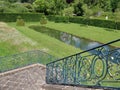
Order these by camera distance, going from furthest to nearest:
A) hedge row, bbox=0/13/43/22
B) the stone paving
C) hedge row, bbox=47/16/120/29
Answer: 1. hedge row, bbox=0/13/43/22
2. hedge row, bbox=47/16/120/29
3. the stone paving

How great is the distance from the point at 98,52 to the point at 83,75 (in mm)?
1052

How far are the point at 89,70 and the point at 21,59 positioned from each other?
7.71 m

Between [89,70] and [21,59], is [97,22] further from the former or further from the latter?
[89,70]

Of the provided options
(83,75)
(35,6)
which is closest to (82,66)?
(83,75)

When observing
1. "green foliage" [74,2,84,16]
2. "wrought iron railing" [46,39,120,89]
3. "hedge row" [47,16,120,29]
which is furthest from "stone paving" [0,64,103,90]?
"green foliage" [74,2,84,16]

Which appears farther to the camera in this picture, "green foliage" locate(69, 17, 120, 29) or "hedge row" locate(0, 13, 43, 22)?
"hedge row" locate(0, 13, 43, 22)

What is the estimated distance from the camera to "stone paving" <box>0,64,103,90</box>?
8617mm

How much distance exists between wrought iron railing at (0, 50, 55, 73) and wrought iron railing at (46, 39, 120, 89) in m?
4.47

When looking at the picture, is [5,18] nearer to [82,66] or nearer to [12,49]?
[12,49]

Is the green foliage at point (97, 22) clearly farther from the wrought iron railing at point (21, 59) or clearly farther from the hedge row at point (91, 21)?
the wrought iron railing at point (21, 59)

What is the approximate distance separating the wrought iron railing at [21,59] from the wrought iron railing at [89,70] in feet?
14.7

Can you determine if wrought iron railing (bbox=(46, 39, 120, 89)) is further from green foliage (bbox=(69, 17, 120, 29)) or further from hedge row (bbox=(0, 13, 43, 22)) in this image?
hedge row (bbox=(0, 13, 43, 22))

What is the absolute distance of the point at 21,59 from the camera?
12.5 metres

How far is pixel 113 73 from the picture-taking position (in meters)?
4.47
